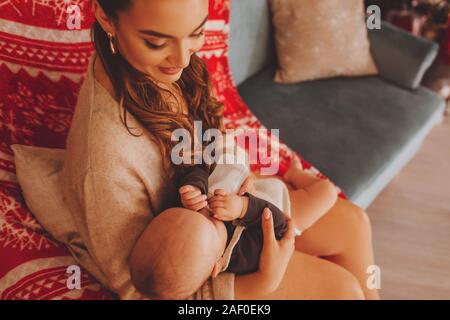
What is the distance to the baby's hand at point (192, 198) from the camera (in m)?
0.83

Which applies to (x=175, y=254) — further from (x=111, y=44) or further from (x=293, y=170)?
(x=293, y=170)

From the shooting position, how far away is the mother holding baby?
691 millimetres

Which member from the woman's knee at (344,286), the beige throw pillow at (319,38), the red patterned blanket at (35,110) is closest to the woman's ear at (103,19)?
the red patterned blanket at (35,110)

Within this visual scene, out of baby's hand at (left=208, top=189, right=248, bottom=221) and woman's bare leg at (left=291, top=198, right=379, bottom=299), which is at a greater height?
baby's hand at (left=208, top=189, right=248, bottom=221)

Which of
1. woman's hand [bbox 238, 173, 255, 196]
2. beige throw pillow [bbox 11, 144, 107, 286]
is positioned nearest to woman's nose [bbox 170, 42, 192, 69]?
woman's hand [bbox 238, 173, 255, 196]

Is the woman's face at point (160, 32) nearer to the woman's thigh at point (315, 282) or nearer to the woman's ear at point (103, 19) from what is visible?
the woman's ear at point (103, 19)

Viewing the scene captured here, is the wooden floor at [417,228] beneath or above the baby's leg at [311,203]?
beneath

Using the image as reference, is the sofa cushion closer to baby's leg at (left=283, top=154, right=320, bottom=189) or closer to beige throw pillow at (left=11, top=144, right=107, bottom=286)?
baby's leg at (left=283, top=154, right=320, bottom=189)

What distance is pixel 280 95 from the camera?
5.52ft

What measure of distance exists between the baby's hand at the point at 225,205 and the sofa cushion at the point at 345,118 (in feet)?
1.92

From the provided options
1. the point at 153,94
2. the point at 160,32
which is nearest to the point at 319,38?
the point at 153,94

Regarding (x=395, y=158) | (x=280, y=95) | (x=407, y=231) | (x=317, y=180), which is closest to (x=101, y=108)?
(x=317, y=180)
